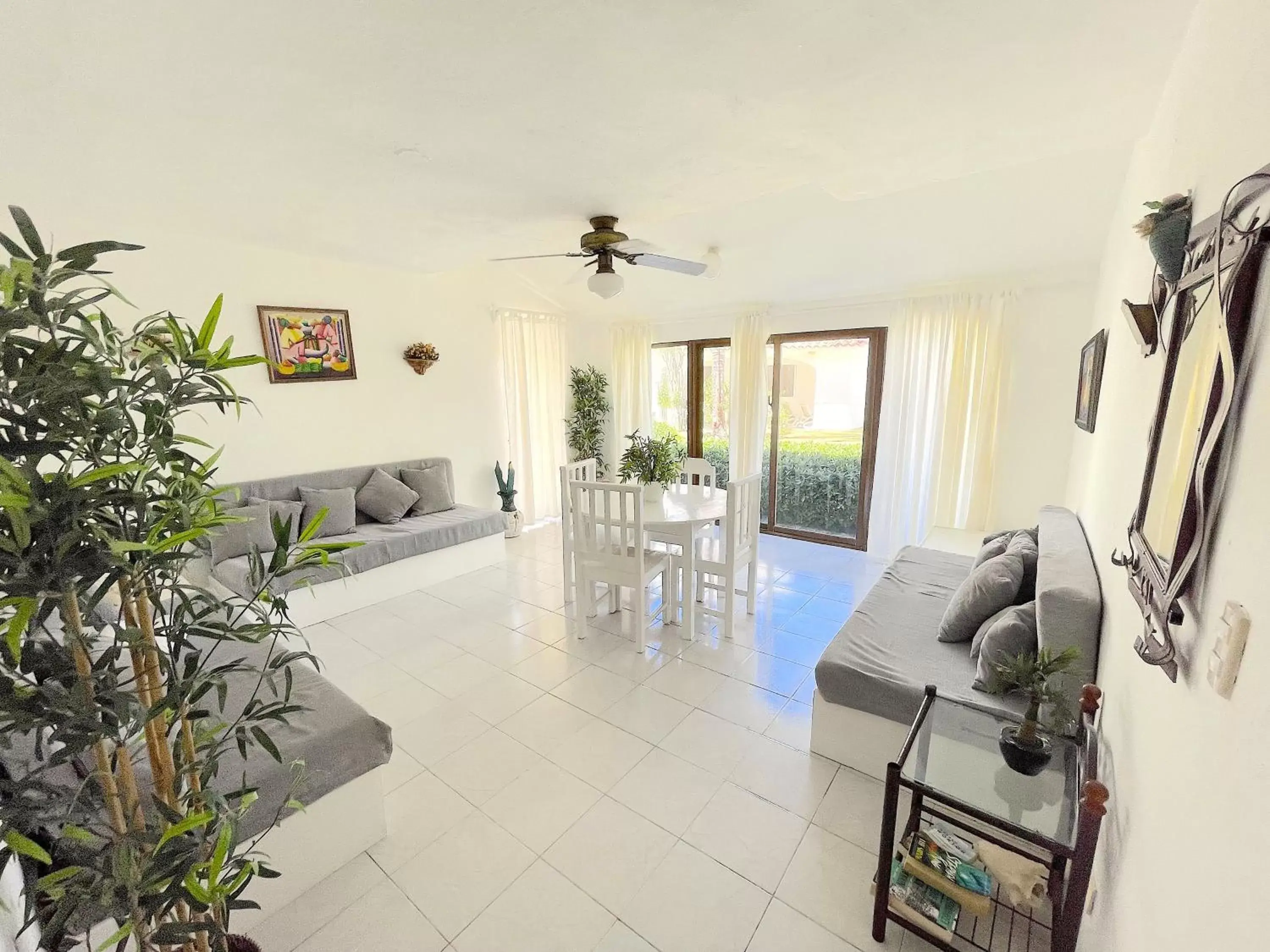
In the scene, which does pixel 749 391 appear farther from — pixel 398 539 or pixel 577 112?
pixel 577 112

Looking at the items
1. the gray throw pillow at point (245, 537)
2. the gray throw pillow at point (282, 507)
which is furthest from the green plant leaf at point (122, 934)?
the gray throw pillow at point (282, 507)

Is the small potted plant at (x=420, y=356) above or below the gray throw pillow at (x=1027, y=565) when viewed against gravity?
above

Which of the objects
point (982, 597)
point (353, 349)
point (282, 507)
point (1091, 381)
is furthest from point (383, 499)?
point (1091, 381)

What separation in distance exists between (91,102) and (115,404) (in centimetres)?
178

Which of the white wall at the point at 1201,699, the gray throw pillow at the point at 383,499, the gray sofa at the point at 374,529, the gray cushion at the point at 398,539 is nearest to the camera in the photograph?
the white wall at the point at 1201,699

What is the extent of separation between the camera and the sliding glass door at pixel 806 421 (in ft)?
15.0

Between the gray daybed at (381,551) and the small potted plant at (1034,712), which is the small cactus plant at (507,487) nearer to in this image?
the gray daybed at (381,551)

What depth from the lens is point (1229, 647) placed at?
27.2 inches

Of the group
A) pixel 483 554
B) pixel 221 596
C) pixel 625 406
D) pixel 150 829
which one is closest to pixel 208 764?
pixel 150 829

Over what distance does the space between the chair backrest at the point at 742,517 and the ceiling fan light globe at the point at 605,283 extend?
1.26 m

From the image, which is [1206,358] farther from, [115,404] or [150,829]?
[150,829]

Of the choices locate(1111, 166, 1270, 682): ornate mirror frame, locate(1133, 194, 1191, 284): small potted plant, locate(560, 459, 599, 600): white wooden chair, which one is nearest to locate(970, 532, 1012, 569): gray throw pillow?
locate(1111, 166, 1270, 682): ornate mirror frame

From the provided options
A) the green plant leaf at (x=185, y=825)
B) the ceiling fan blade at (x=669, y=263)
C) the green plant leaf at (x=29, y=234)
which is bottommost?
the green plant leaf at (x=185, y=825)

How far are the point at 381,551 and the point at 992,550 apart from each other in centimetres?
380
